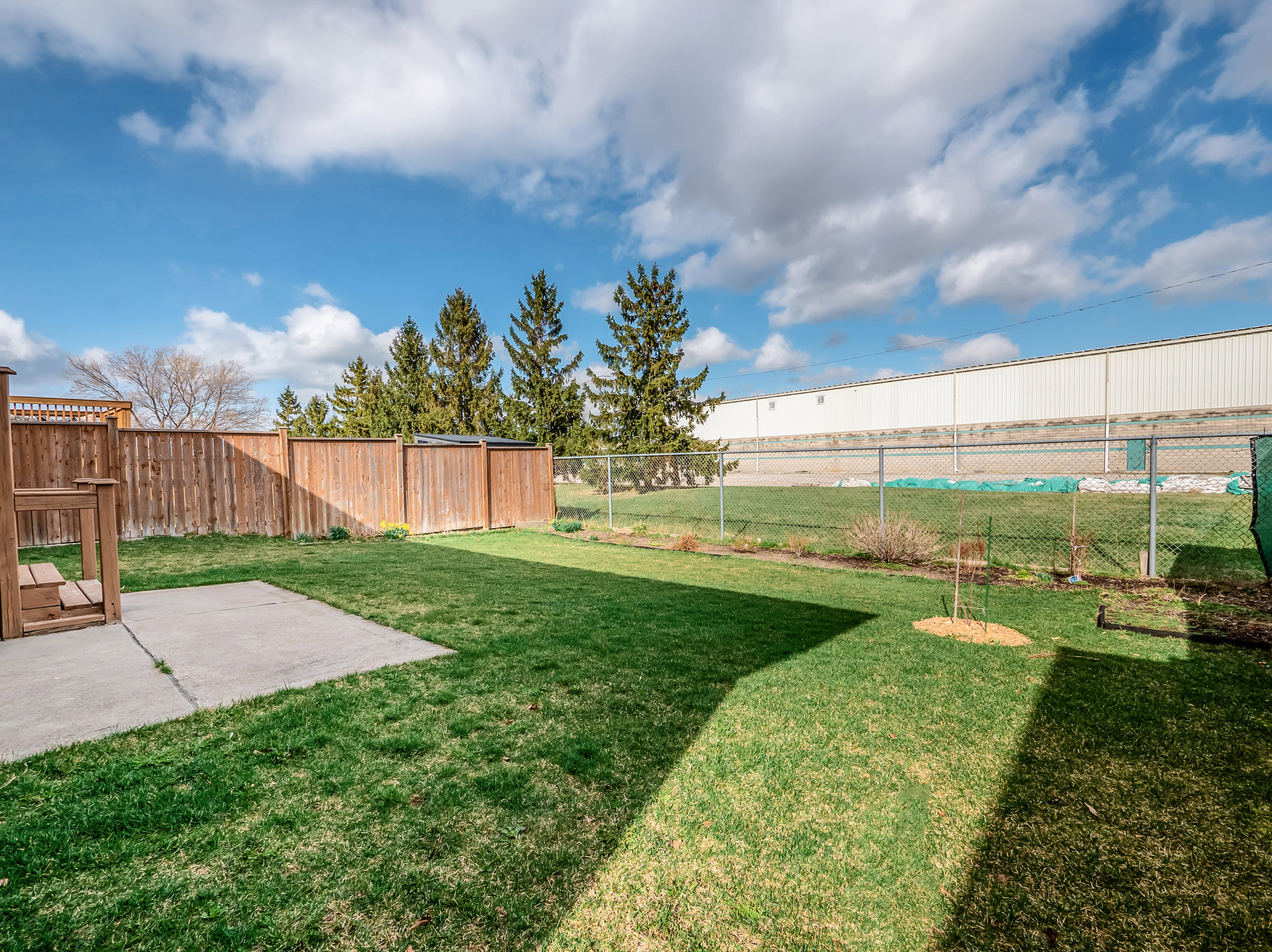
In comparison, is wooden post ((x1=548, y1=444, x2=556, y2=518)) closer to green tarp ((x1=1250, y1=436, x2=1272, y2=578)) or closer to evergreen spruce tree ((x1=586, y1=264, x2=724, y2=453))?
evergreen spruce tree ((x1=586, y1=264, x2=724, y2=453))

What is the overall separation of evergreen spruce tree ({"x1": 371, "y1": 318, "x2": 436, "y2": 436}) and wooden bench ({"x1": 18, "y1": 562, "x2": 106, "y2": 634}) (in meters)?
21.0

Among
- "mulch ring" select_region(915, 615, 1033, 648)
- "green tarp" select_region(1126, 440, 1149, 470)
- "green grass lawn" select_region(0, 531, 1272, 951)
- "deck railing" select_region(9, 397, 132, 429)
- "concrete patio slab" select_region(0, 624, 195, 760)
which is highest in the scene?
"deck railing" select_region(9, 397, 132, 429)

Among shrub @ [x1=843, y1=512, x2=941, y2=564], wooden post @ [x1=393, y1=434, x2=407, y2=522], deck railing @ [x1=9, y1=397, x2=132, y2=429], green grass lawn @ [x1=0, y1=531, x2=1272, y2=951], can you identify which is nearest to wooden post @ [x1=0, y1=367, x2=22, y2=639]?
green grass lawn @ [x1=0, y1=531, x2=1272, y2=951]

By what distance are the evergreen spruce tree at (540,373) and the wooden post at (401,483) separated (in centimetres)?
929

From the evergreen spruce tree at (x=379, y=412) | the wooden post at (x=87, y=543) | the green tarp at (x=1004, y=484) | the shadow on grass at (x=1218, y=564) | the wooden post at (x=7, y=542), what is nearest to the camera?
the wooden post at (x=7, y=542)

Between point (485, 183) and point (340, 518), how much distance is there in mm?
9148

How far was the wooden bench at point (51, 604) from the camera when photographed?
3.63m

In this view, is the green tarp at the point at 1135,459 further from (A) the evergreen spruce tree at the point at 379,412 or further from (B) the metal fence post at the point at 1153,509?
(A) the evergreen spruce tree at the point at 379,412

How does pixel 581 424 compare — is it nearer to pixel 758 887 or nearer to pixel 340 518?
pixel 340 518

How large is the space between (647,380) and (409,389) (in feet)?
45.3

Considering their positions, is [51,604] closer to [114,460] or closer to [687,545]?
[114,460]

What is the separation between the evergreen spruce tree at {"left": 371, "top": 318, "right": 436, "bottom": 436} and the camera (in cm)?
2459

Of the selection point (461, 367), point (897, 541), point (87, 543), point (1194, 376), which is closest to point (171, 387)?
point (461, 367)

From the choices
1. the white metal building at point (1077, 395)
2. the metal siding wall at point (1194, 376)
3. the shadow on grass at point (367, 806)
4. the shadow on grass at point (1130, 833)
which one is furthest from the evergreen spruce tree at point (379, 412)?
the metal siding wall at point (1194, 376)
